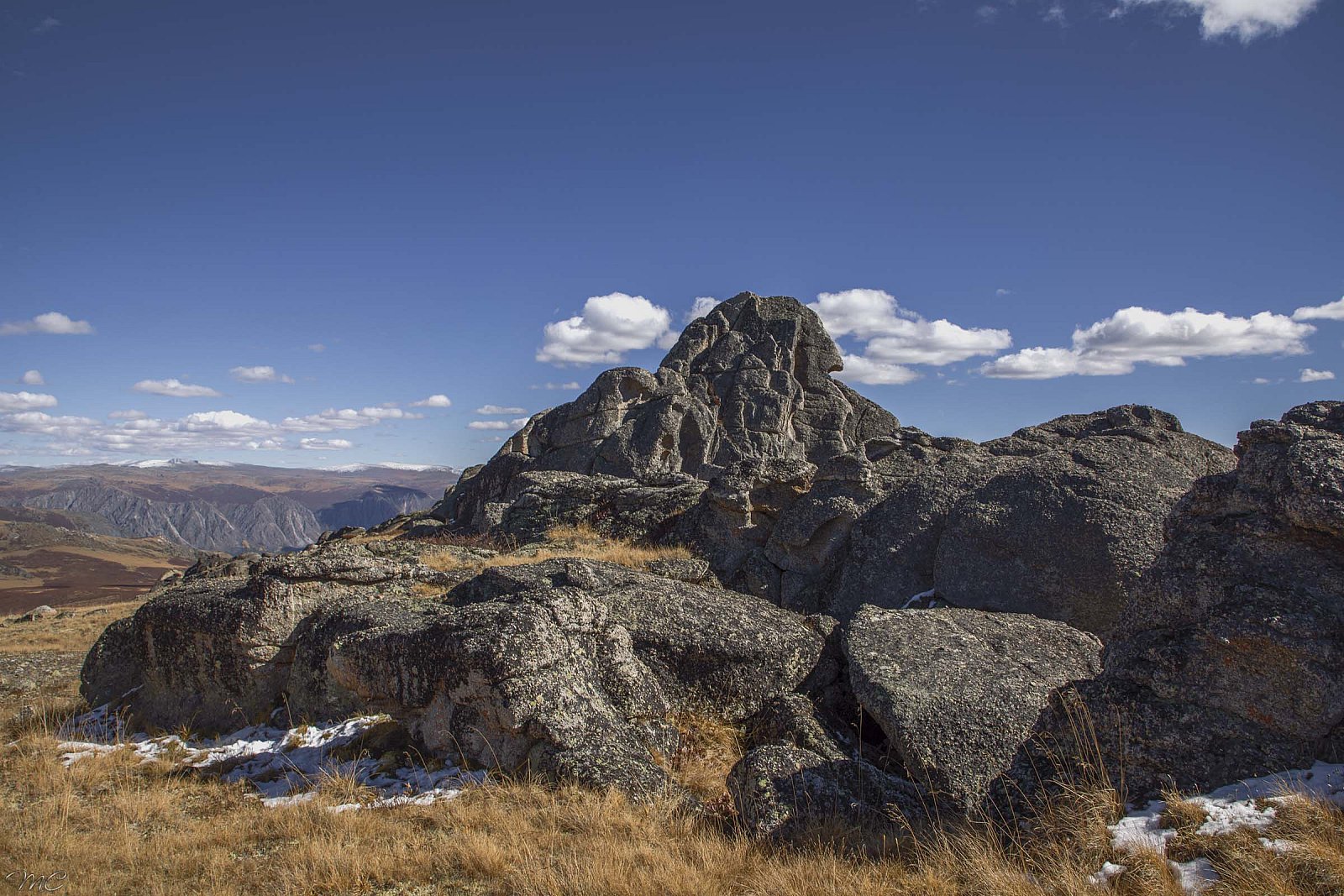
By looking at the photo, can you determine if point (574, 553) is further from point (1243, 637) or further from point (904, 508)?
point (1243, 637)

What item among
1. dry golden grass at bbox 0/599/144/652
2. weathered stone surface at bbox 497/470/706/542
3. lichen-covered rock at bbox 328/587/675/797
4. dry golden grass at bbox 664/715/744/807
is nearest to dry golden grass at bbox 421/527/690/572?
weathered stone surface at bbox 497/470/706/542

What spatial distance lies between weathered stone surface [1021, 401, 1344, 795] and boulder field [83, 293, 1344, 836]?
18mm

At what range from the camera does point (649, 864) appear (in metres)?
5.93

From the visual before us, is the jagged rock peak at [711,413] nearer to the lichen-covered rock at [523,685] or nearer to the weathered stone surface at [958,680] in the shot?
the weathered stone surface at [958,680]

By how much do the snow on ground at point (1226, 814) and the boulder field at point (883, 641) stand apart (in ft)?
0.87

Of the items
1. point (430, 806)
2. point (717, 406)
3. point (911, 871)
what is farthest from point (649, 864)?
point (717, 406)

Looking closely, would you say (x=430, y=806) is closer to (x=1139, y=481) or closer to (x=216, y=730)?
(x=216, y=730)

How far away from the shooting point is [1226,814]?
4910 mm

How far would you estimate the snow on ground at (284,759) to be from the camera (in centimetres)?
795

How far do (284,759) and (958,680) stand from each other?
8121 mm

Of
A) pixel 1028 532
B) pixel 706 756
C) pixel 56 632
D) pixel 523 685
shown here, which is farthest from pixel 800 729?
pixel 56 632

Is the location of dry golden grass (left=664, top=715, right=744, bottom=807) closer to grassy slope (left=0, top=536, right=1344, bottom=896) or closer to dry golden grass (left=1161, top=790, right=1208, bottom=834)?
grassy slope (left=0, top=536, right=1344, bottom=896)

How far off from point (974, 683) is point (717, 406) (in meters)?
40.9

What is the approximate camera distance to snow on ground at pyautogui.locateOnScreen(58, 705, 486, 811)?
7.95m
